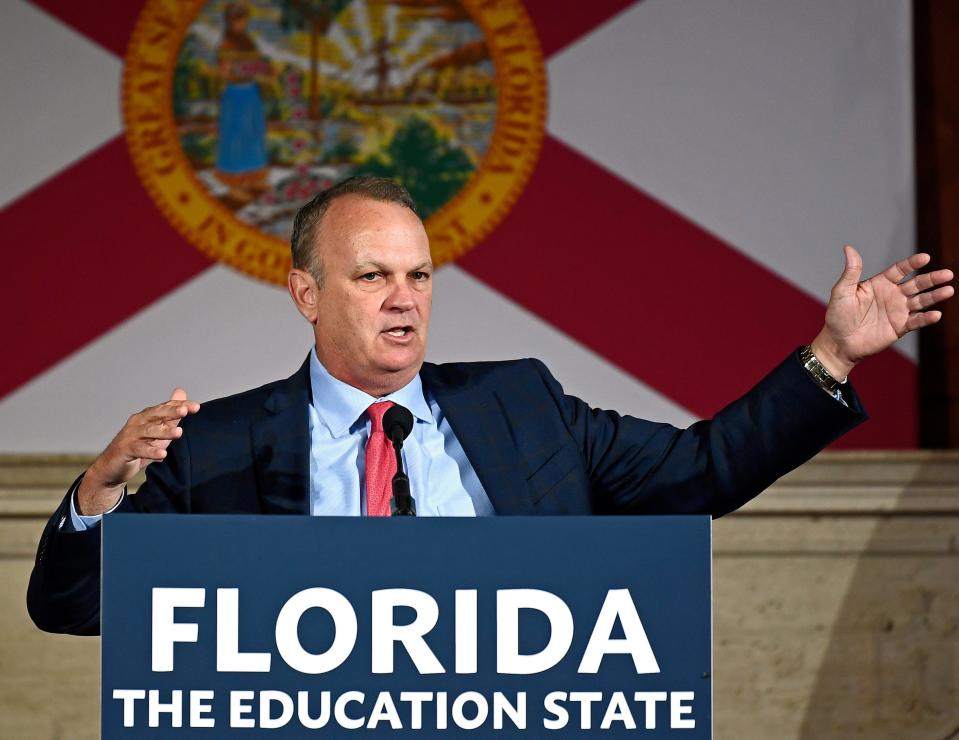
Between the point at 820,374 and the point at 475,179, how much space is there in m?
1.48

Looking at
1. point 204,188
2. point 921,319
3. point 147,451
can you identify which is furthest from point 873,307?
point 204,188

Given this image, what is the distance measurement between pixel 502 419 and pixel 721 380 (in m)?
1.34

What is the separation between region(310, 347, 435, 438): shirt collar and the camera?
164 cm

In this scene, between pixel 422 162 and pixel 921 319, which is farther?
pixel 422 162

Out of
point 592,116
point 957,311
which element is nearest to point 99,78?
point 592,116

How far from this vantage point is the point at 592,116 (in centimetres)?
292

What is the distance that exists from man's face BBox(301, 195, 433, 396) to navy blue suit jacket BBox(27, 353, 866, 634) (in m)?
0.10

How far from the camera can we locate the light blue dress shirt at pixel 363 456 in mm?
1565

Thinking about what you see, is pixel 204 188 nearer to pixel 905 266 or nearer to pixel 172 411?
pixel 172 411

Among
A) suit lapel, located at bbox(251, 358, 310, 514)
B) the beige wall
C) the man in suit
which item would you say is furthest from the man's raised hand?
the beige wall

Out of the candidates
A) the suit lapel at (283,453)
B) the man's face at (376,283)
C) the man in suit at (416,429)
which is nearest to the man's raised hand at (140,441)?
the man in suit at (416,429)

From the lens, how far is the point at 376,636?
1152 mm

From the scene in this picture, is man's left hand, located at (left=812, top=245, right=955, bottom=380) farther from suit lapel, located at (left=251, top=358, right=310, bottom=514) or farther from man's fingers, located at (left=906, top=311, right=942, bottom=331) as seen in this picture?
suit lapel, located at (left=251, top=358, right=310, bottom=514)

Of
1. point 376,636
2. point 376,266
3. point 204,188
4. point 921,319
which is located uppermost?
point 204,188
